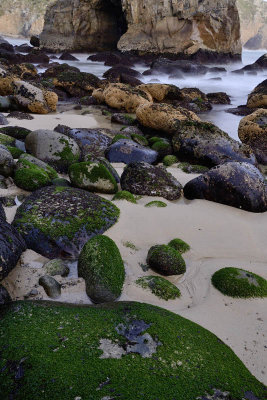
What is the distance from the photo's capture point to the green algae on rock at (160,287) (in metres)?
3.02

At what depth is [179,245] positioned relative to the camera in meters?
3.80

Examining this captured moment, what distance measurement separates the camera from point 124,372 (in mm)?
1988

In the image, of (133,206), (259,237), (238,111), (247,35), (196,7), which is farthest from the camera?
(247,35)

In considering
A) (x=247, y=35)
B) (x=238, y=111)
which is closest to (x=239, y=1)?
(x=247, y=35)

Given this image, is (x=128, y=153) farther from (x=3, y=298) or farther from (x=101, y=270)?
(x=3, y=298)

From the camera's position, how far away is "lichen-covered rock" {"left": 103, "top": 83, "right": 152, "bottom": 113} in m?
11.2

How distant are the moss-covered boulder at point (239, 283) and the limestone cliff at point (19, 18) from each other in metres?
91.0

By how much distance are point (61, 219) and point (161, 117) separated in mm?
5588

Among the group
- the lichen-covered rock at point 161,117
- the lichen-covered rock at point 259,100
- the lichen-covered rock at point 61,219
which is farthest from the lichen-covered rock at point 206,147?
the lichen-covered rock at point 259,100

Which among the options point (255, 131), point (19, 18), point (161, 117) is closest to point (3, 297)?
point (161, 117)

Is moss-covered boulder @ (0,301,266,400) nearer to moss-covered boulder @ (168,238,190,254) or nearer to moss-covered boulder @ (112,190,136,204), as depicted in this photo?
moss-covered boulder @ (168,238,190,254)

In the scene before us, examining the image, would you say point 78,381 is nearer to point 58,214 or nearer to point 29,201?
point 58,214

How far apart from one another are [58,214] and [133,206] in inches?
45.8

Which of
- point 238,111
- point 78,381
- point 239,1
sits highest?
point 239,1
